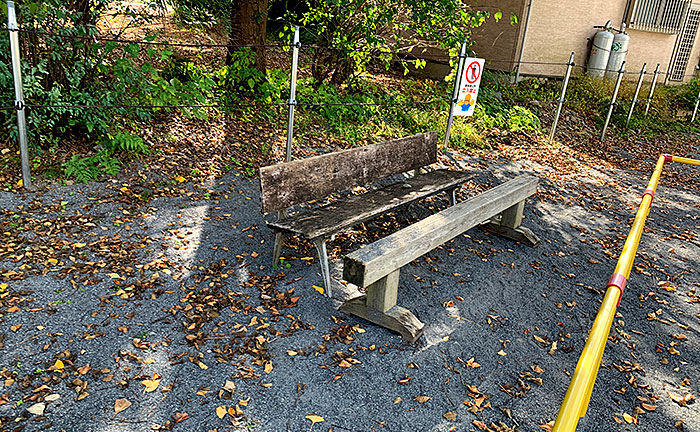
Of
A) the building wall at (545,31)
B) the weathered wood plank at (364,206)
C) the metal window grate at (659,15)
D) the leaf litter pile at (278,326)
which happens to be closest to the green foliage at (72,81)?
the leaf litter pile at (278,326)

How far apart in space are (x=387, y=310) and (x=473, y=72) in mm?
5332

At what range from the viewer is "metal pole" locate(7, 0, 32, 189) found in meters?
4.45

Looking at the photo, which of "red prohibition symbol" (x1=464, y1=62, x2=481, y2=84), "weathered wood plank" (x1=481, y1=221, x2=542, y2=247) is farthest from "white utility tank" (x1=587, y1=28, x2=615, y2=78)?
"weathered wood plank" (x1=481, y1=221, x2=542, y2=247)

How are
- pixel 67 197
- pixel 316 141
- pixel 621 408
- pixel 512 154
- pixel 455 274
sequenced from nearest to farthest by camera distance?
pixel 621 408
pixel 455 274
pixel 67 197
pixel 316 141
pixel 512 154

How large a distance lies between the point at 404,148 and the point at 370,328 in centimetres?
246

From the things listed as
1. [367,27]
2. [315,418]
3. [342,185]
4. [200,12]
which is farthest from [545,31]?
[315,418]

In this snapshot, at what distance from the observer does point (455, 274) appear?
4.54 meters

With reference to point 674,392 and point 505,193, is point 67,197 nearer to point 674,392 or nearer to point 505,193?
point 505,193

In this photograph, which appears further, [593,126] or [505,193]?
[593,126]

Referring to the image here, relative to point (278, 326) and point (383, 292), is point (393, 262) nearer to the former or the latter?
point (383, 292)

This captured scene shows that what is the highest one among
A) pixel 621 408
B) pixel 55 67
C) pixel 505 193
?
pixel 55 67

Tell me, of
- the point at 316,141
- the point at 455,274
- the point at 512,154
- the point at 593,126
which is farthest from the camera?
the point at 593,126

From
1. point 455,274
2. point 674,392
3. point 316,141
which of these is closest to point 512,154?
point 316,141

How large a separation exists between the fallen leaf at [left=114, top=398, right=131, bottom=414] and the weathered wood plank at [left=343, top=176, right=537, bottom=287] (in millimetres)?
1380
